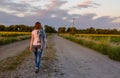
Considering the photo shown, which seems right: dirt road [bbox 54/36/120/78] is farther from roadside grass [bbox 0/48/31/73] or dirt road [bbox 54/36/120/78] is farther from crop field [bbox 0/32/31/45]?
crop field [bbox 0/32/31/45]

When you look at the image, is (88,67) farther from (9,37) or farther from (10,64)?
(9,37)

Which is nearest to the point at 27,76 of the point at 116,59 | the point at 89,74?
the point at 89,74

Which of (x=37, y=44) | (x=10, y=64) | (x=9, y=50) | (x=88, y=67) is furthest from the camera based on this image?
(x=9, y=50)

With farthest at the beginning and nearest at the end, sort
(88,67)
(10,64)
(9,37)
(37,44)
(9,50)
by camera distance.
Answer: (9,37) → (9,50) → (10,64) → (88,67) → (37,44)

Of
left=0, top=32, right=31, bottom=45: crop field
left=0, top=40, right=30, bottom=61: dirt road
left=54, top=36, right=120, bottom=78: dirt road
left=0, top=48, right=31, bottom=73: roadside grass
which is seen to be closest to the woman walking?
left=54, top=36, right=120, bottom=78: dirt road

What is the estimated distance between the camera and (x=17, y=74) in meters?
11.1

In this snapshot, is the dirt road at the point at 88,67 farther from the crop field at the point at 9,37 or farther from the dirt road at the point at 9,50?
the crop field at the point at 9,37

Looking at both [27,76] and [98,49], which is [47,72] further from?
[98,49]

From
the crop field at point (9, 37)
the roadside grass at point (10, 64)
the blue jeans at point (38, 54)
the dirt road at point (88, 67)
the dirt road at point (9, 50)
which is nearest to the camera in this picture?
the dirt road at point (88, 67)

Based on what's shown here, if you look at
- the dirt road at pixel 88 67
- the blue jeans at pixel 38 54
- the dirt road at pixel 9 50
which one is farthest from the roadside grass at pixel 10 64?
the dirt road at pixel 88 67

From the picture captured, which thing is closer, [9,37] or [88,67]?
[88,67]

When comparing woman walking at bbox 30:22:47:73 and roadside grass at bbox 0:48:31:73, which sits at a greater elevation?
woman walking at bbox 30:22:47:73

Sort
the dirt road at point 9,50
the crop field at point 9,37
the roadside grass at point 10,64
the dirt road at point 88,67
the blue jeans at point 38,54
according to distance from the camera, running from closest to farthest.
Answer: the dirt road at point 88,67
the blue jeans at point 38,54
the roadside grass at point 10,64
the dirt road at point 9,50
the crop field at point 9,37

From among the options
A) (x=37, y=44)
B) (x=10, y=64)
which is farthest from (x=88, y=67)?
(x=10, y=64)
